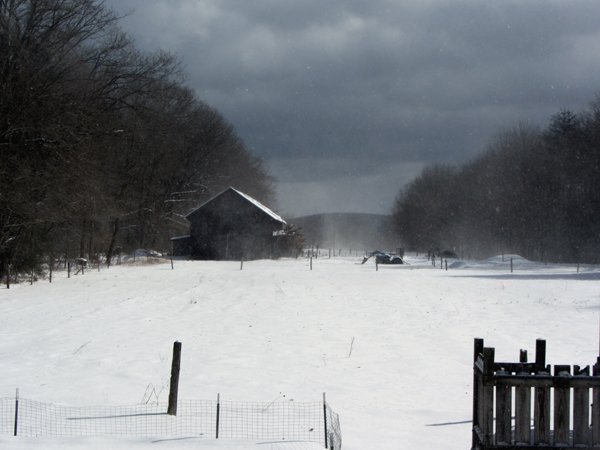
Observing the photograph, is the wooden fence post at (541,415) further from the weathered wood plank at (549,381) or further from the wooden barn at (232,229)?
the wooden barn at (232,229)

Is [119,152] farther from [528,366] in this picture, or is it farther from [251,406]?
[528,366]

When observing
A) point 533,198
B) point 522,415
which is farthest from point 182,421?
point 533,198

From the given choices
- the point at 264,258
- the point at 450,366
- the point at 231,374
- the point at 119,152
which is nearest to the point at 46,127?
the point at 231,374

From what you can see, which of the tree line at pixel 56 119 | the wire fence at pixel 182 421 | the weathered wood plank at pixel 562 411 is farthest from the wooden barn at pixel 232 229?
the weathered wood plank at pixel 562 411

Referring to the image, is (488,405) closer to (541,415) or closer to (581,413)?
(541,415)

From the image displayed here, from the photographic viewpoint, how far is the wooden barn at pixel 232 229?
219 ft

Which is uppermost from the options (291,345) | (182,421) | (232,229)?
(232,229)

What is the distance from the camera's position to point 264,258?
222ft

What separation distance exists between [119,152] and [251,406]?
47.0 meters

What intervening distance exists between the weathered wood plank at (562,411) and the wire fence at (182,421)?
2.70 m

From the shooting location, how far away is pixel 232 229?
67062mm

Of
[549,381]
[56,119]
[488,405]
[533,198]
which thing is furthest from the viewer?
[533,198]

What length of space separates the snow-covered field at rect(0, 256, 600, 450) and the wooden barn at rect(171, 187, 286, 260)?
33.5m

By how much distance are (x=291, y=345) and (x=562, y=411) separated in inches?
432
